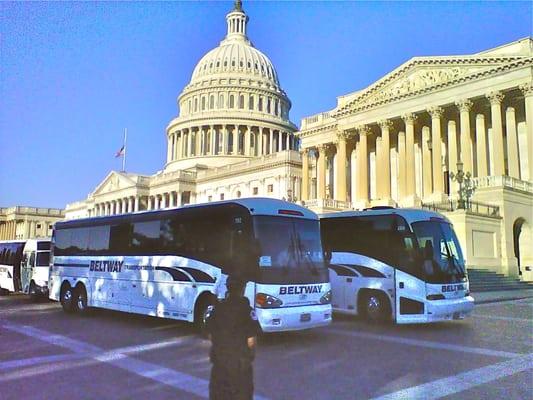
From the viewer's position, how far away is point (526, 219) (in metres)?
34.9

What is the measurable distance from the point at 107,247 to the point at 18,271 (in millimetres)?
11482

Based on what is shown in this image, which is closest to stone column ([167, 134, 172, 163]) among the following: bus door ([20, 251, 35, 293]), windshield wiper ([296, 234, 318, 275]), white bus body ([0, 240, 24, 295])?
white bus body ([0, 240, 24, 295])

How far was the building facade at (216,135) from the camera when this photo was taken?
8056 centimetres

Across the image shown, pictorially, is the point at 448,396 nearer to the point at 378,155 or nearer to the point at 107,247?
the point at 107,247

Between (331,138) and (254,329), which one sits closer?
(254,329)

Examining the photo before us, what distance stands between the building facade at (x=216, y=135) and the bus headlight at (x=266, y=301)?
61.7 m

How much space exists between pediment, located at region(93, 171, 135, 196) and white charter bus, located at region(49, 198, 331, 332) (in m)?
72.1

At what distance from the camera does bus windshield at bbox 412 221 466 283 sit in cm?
1359

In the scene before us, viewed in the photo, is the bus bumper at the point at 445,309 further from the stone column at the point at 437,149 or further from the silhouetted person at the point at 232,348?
the stone column at the point at 437,149

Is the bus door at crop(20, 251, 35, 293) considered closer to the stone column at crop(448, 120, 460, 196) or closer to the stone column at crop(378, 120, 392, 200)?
the stone column at crop(378, 120, 392, 200)

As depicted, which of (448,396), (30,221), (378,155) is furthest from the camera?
(30,221)

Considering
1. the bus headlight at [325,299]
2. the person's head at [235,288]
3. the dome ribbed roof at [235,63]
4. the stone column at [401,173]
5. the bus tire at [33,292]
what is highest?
the dome ribbed roof at [235,63]

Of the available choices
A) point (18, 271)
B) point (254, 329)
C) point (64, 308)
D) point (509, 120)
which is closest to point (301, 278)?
point (254, 329)

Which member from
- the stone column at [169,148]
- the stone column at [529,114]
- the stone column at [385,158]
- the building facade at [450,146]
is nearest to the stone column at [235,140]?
the stone column at [169,148]
